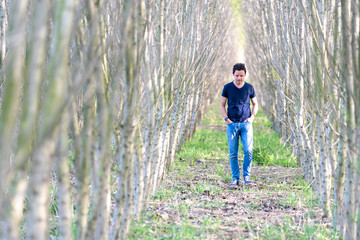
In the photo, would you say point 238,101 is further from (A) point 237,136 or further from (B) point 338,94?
(B) point 338,94

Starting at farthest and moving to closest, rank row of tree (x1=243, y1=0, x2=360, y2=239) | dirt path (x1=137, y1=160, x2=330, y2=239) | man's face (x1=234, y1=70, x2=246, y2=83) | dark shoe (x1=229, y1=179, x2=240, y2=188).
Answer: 1. dark shoe (x1=229, y1=179, x2=240, y2=188)
2. man's face (x1=234, y1=70, x2=246, y2=83)
3. dirt path (x1=137, y1=160, x2=330, y2=239)
4. row of tree (x1=243, y1=0, x2=360, y2=239)

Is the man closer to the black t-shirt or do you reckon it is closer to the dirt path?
the black t-shirt

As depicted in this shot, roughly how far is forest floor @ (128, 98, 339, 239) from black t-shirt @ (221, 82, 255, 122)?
3.38 feet

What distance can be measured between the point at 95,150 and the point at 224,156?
7181 millimetres

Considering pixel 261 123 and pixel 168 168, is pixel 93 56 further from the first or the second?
pixel 261 123

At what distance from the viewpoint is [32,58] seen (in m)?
2.09

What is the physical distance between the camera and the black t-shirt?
6.92m

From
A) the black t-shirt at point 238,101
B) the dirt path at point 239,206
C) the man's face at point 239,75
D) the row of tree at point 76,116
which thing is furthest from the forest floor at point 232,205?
the man's face at point 239,75

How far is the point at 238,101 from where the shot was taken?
6941 mm

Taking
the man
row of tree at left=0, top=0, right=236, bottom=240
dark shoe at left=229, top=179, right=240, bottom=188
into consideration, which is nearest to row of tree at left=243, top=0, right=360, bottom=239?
the man

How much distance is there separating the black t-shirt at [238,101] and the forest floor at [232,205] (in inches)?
40.5

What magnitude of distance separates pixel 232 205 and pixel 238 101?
1.65 meters

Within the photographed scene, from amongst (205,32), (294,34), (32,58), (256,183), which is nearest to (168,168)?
(256,183)

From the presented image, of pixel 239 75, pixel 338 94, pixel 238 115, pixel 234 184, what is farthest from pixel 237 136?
pixel 338 94
